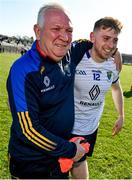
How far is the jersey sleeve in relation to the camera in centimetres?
283

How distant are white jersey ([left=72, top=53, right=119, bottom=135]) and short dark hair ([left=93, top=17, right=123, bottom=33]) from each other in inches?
15.5

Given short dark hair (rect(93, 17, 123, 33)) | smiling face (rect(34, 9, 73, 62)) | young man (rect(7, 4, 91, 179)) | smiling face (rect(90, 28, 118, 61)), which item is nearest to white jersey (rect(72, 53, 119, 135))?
smiling face (rect(90, 28, 118, 61))

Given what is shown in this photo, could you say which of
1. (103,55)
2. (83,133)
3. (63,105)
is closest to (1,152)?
(83,133)

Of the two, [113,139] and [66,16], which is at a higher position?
[66,16]

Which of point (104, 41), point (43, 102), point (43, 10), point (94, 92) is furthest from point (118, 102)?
point (43, 10)

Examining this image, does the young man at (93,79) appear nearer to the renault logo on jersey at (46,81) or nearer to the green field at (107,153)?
the renault logo on jersey at (46,81)

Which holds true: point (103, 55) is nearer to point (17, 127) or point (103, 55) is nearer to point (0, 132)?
point (17, 127)

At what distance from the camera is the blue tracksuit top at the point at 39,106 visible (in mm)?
2842

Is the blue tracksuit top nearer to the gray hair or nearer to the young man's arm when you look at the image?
the gray hair

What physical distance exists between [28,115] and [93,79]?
159cm

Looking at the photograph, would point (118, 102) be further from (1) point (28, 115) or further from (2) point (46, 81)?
(1) point (28, 115)

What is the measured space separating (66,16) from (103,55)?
1.23m

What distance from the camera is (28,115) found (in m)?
2.84

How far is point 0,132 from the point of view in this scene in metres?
8.23
